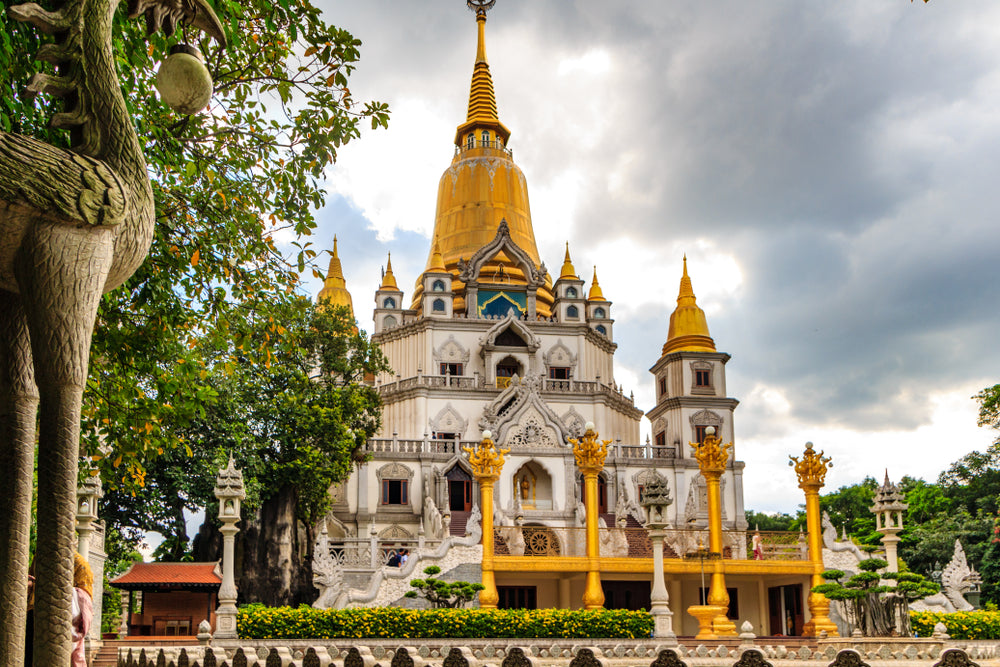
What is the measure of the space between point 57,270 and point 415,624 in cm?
1575

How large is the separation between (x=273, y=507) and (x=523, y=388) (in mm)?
11014

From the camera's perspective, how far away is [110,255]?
21.4 feet

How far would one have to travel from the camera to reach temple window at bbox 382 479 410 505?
39.2 meters

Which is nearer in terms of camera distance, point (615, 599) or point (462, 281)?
point (615, 599)

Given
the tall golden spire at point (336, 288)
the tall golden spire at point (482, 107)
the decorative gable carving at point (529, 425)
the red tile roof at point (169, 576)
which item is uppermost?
the tall golden spire at point (482, 107)

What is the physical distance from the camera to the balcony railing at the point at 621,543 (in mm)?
26969

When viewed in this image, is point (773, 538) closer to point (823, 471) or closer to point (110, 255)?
point (823, 471)

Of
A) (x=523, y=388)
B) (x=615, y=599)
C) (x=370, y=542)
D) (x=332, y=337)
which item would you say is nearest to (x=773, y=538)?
(x=615, y=599)

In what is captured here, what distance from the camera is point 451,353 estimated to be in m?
45.8

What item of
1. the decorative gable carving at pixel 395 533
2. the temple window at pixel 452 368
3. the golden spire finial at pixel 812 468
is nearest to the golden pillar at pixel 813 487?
the golden spire finial at pixel 812 468

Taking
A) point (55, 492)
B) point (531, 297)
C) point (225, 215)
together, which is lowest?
point (55, 492)

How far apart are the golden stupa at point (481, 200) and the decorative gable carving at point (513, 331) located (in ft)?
9.33

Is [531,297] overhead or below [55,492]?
overhead

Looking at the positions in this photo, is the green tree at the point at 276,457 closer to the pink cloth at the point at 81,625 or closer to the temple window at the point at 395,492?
the temple window at the point at 395,492
